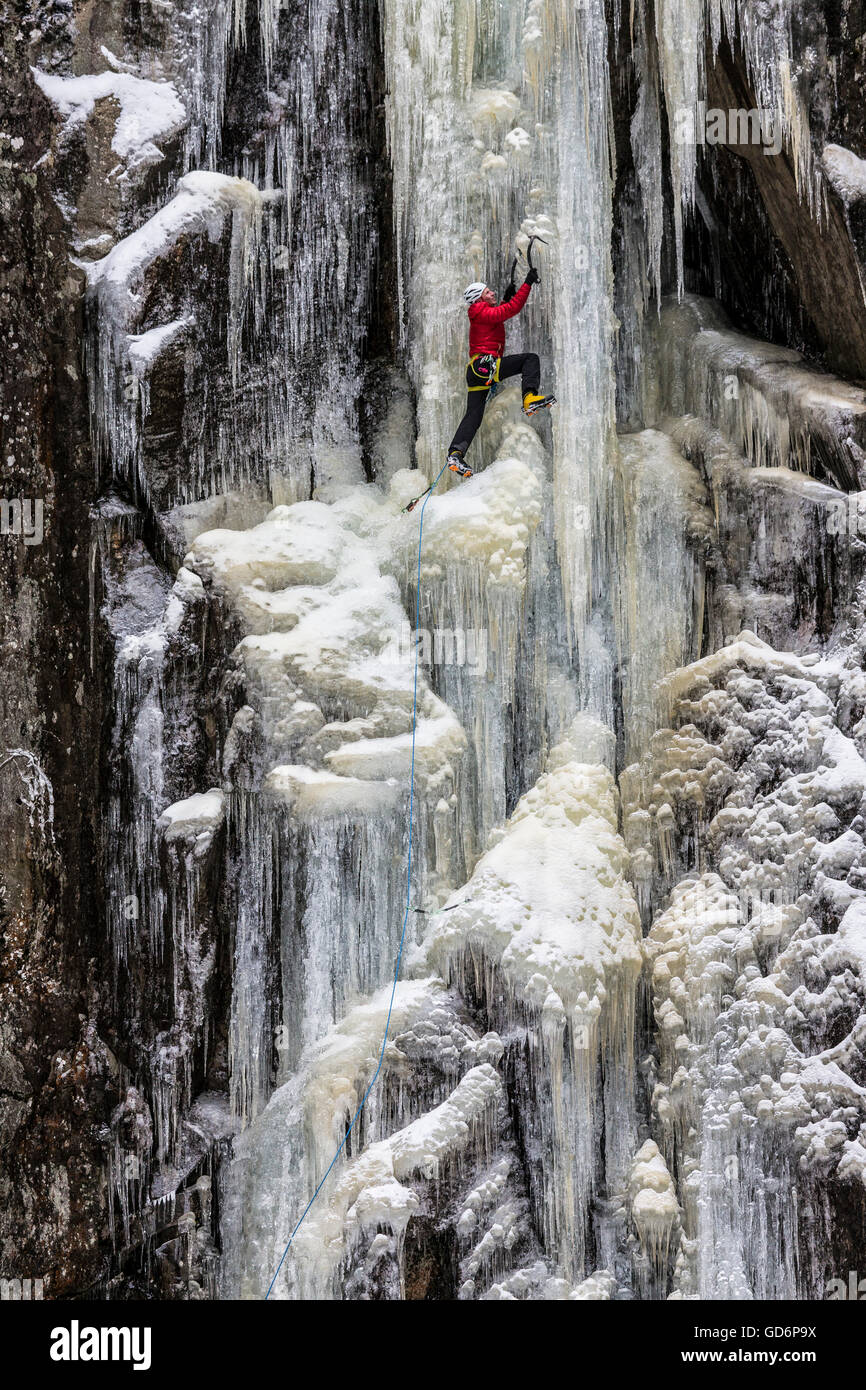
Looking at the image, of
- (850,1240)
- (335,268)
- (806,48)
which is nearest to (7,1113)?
(850,1240)

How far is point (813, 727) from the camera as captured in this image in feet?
21.0

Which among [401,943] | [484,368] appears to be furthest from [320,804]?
[484,368]

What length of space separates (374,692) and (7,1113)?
2.55 meters

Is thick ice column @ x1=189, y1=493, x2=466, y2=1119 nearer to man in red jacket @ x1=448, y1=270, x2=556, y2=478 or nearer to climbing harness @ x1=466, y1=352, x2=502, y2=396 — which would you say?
man in red jacket @ x1=448, y1=270, x2=556, y2=478

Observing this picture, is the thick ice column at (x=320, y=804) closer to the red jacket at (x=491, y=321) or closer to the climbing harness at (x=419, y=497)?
the climbing harness at (x=419, y=497)

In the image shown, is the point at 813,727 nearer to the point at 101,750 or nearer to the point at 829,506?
the point at 829,506

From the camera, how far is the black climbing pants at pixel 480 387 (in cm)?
694

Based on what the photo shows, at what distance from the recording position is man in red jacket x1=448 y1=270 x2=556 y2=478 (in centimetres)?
686

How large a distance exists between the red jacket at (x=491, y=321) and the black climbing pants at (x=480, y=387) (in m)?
0.09

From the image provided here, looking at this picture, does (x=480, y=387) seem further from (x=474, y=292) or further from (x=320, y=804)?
(x=320, y=804)

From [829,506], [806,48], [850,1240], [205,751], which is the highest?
[806,48]

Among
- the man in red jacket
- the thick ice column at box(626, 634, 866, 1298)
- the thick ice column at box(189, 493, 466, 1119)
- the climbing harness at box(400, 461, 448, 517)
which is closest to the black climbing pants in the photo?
the man in red jacket

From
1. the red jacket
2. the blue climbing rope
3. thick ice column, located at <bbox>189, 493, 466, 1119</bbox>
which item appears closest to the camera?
the blue climbing rope

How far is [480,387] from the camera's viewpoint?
694cm
